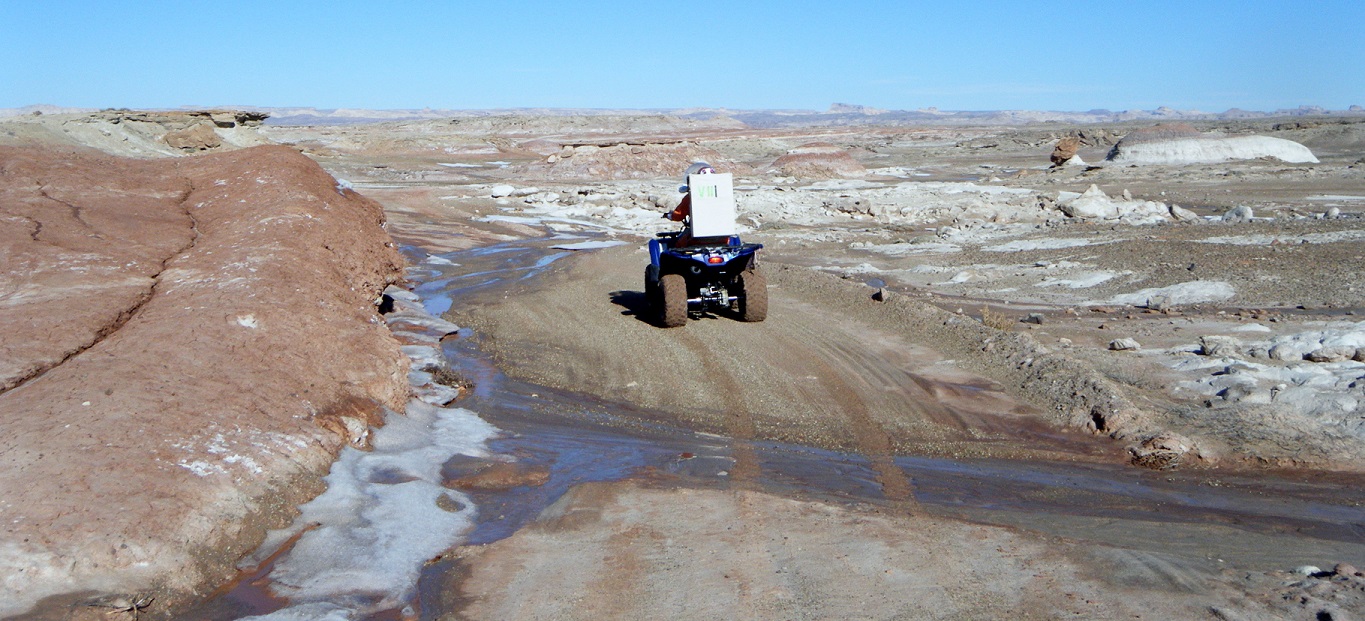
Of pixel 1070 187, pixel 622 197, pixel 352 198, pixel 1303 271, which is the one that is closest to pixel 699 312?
pixel 352 198

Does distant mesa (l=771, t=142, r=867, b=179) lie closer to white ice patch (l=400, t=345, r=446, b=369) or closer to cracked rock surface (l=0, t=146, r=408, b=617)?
cracked rock surface (l=0, t=146, r=408, b=617)

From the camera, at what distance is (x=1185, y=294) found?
17.9 metres

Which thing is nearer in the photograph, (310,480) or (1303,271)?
(310,480)

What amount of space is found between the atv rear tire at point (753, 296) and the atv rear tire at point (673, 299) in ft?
3.36

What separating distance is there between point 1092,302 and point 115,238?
634 inches

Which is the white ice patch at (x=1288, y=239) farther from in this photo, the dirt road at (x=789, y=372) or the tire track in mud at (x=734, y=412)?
the tire track in mud at (x=734, y=412)

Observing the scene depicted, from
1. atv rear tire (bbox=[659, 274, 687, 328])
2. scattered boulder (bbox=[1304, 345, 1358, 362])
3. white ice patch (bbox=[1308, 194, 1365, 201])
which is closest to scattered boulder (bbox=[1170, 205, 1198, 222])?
white ice patch (bbox=[1308, 194, 1365, 201])

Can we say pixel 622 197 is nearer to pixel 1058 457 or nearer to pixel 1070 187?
pixel 1070 187

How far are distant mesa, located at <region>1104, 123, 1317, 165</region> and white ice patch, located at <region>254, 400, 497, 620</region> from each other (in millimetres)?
51333

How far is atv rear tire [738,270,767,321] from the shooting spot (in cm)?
1563

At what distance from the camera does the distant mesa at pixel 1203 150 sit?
5156 centimetres

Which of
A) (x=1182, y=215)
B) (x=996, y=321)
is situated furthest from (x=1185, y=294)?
(x=1182, y=215)

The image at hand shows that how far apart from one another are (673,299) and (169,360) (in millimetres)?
Answer: 7502

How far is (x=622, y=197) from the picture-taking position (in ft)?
127
